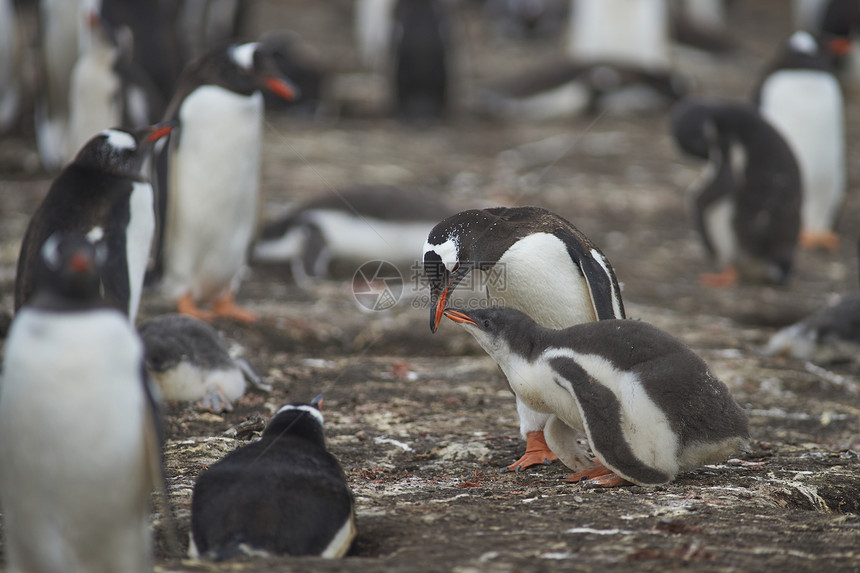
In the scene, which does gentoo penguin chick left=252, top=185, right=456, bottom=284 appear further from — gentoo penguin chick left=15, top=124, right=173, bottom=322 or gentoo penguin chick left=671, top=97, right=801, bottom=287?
gentoo penguin chick left=15, top=124, right=173, bottom=322

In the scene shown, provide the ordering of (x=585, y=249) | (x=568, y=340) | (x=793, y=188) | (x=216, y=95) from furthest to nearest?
(x=793, y=188), (x=216, y=95), (x=585, y=249), (x=568, y=340)

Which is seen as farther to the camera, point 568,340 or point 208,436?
point 208,436

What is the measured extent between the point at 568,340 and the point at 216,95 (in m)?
3.07

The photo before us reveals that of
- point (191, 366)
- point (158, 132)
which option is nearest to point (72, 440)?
point (191, 366)

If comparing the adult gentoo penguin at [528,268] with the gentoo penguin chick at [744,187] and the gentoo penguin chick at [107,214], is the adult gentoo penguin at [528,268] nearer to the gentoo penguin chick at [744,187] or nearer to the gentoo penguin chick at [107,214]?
the gentoo penguin chick at [107,214]

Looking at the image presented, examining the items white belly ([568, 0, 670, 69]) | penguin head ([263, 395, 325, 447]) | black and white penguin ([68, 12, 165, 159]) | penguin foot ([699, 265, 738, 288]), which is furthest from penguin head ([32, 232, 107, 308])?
white belly ([568, 0, 670, 69])

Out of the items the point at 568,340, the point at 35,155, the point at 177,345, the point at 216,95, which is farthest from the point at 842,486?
the point at 35,155

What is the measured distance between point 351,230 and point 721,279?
2.75 meters

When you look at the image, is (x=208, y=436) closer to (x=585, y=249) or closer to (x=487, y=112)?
(x=585, y=249)

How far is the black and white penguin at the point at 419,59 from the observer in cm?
1285

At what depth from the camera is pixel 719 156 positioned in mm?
7645

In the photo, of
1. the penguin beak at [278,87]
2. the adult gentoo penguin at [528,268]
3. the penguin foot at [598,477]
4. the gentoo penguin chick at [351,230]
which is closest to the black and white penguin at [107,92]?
the gentoo penguin chick at [351,230]

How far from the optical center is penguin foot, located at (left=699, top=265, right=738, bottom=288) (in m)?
7.82

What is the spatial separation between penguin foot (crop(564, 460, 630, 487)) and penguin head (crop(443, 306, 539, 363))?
462 millimetres
